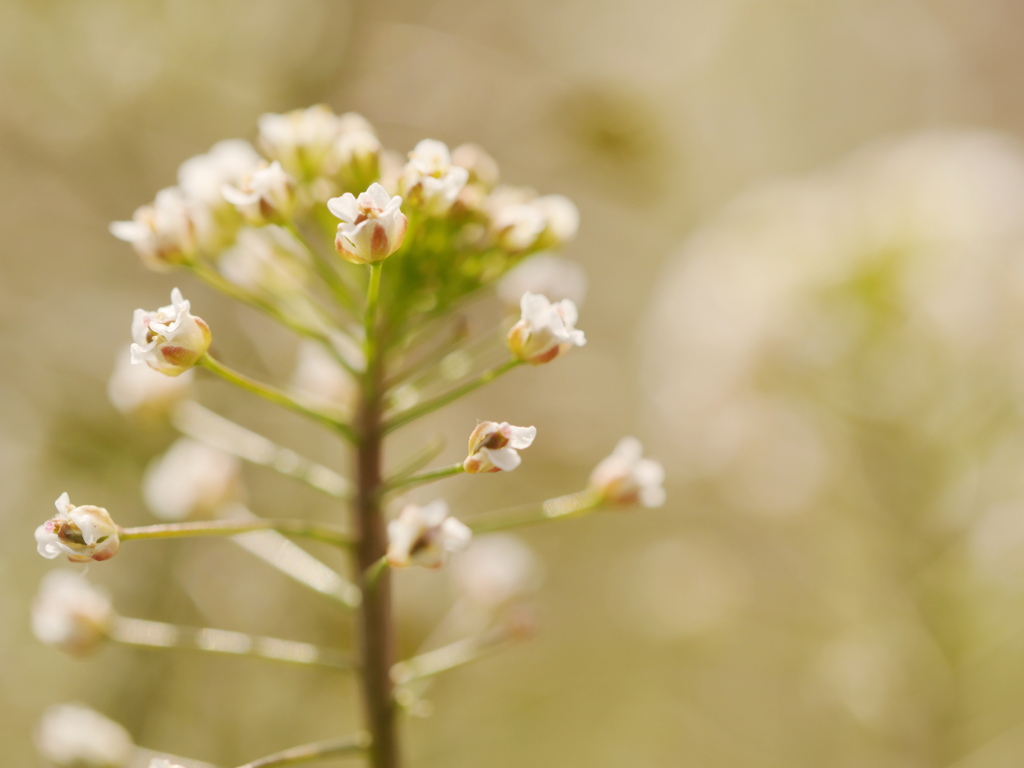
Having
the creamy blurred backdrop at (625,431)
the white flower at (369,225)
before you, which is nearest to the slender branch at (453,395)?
the white flower at (369,225)

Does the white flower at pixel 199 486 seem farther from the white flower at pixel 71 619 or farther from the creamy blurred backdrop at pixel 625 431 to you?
the creamy blurred backdrop at pixel 625 431

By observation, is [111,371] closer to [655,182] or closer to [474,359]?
[474,359]

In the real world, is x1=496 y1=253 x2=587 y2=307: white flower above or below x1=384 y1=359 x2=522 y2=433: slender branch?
above

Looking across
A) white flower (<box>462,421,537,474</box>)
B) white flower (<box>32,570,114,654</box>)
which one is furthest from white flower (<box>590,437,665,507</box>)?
white flower (<box>32,570,114,654</box>)

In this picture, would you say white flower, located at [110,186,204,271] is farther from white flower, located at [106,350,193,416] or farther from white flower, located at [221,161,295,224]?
white flower, located at [106,350,193,416]

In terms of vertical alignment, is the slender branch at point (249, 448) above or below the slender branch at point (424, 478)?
above

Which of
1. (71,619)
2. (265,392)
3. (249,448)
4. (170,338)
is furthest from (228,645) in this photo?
(170,338)

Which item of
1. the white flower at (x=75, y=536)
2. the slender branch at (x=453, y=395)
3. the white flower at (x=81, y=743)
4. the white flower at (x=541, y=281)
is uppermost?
the white flower at (x=541, y=281)
